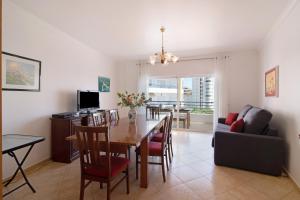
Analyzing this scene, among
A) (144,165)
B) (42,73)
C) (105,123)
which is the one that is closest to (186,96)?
(105,123)

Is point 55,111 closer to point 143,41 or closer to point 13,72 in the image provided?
point 13,72

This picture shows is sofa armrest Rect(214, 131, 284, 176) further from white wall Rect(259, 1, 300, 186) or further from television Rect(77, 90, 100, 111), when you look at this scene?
television Rect(77, 90, 100, 111)

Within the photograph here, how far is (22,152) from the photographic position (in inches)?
107

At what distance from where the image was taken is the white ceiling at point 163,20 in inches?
99.8

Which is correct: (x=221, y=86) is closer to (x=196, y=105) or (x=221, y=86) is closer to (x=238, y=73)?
(x=238, y=73)

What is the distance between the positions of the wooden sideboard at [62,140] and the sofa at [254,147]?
2409mm

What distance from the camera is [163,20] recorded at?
301cm

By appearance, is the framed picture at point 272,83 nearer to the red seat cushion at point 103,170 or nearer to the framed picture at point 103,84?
the red seat cushion at point 103,170

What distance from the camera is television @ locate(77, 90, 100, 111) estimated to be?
148 inches

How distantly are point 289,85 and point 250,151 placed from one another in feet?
3.93

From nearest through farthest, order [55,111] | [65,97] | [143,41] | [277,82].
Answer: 1. [277,82]
2. [55,111]
3. [65,97]
4. [143,41]

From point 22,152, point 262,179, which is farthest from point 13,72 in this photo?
point 262,179

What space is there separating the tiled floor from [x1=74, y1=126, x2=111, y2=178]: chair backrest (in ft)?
1.76

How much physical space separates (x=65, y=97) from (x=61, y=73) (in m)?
0.53
